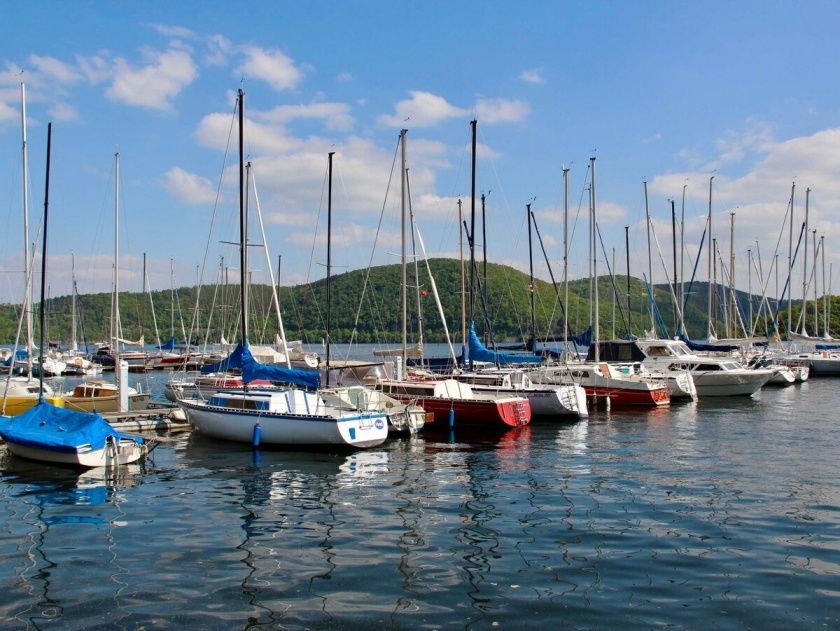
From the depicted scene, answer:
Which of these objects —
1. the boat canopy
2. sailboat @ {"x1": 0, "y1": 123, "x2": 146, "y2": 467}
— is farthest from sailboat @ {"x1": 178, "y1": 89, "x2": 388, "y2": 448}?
the boat canopy

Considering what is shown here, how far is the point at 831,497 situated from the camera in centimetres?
1755

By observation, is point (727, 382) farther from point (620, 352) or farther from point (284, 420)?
point (284, 420)

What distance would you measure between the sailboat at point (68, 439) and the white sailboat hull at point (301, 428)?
181 inches

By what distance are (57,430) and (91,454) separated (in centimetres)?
155

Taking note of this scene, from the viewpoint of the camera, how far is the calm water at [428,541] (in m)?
10.5

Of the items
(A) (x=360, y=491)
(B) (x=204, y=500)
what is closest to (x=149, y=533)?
(B) (x=204, y=500)

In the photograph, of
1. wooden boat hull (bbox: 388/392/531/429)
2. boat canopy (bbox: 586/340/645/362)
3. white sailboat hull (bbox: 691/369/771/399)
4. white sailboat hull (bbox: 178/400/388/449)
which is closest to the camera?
white sailboat hull (bbox: 178/400/388/449)

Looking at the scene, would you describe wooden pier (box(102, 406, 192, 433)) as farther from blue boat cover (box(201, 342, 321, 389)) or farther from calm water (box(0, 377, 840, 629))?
calm water (box(0, 377, 840, 629))

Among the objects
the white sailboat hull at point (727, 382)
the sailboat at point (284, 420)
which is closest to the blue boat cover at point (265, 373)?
the sailboat at point (284, 420)

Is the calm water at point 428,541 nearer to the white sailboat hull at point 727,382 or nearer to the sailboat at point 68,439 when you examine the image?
the sailboat at point 68,439

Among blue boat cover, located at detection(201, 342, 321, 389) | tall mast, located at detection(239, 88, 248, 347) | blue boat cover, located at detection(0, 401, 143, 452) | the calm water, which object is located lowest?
the calm water

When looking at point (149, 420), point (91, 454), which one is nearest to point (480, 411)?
point (149, 420)

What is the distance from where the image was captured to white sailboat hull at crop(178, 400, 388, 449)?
2550cm

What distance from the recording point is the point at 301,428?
84.3ft
